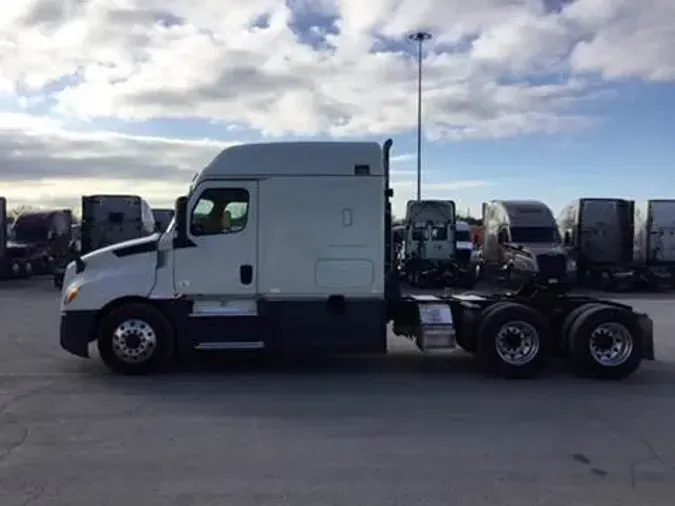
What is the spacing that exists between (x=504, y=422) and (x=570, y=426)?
627 mm

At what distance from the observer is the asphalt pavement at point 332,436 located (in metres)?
6.04

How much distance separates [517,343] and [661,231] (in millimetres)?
20129

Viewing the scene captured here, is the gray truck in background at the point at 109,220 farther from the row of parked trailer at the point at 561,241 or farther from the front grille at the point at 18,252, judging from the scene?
the row of parked trailer at the point at 561,241

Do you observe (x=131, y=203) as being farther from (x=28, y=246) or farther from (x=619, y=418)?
(x=619, y=418)

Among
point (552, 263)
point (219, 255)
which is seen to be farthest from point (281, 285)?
point (552, 263)

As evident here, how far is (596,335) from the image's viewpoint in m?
10.7

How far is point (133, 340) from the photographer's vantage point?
10.6 m

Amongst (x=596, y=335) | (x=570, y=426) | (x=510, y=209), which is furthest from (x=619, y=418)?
(x=510, y=209)

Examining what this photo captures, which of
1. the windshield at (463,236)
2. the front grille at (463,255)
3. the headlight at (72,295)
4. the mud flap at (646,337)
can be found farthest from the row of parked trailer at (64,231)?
the mud flap at (646,337)

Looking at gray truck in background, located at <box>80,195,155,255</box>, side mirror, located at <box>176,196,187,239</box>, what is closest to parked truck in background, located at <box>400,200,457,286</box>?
gray truck in background, located at <box>80,195,155,255</box>

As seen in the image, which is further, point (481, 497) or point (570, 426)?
point (570, 426)

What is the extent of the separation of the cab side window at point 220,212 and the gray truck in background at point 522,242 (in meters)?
14.9

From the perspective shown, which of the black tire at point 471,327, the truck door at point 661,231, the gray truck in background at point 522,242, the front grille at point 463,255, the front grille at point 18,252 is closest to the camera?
the black tire at point 471,327

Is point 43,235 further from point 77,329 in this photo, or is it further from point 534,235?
point 77,329
